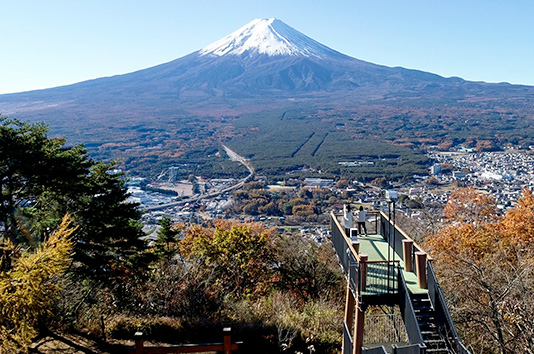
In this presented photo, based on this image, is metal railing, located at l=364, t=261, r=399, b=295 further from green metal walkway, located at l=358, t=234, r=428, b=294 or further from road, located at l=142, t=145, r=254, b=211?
road, located at l=142, t=145, r=254, b=211

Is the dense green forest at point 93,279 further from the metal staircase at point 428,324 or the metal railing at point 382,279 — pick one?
the metal staircase at point 428,324

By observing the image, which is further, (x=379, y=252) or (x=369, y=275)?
(x=379, y=252)

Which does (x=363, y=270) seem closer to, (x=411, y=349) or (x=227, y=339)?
(x=411, y=349)

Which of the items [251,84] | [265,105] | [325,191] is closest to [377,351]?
[325,191]

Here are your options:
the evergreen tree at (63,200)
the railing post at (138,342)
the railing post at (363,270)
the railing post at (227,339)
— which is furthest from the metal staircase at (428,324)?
the evergreen tree at (63,200)

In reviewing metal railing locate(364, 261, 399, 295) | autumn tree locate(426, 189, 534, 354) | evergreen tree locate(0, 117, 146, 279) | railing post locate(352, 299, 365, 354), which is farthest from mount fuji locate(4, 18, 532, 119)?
railing post locate(352, 299, 365, 354)
